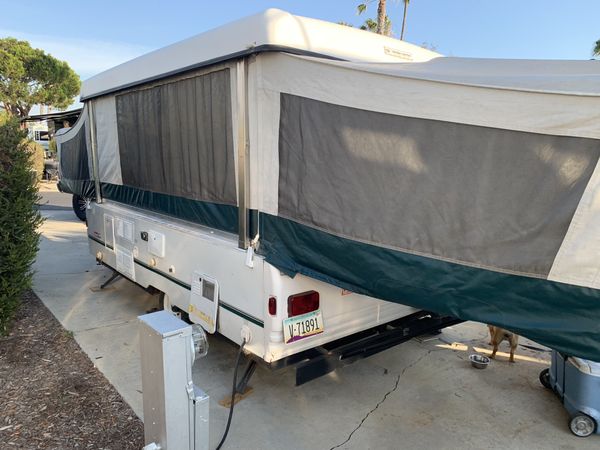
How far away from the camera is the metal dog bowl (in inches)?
146

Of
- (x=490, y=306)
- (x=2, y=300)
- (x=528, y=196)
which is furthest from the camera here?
(x=2, y=300)

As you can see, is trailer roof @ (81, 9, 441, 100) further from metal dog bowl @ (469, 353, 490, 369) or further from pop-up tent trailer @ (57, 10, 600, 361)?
metal dog bowl @ (469, 353, 490, 369)

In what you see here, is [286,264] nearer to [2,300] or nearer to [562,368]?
[562,368]

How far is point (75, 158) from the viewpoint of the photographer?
5.73m

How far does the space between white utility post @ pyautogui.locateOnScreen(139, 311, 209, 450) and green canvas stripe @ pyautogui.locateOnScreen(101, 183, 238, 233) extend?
1.09 meters

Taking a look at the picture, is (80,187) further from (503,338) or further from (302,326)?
(503,338)

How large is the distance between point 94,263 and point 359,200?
609cm

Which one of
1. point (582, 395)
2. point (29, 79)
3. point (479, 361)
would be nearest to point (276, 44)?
point (582, 395)

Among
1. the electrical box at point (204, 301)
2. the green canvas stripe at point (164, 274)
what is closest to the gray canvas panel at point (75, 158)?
the green canvas stripe at point (164, 274)

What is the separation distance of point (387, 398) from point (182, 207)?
2.23m

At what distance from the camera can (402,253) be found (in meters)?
2.13

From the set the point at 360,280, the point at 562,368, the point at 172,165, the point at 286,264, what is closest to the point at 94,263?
the point at 172,165

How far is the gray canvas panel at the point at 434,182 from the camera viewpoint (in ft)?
Answer: 5.66

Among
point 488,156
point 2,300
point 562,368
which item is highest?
point 488,156
